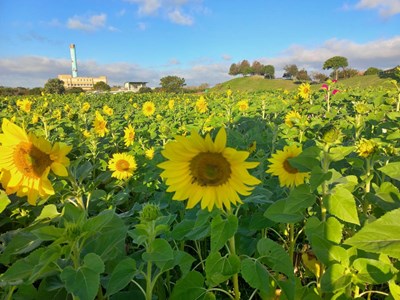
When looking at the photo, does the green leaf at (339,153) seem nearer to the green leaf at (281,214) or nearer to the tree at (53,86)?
the green leaf at (281,214)

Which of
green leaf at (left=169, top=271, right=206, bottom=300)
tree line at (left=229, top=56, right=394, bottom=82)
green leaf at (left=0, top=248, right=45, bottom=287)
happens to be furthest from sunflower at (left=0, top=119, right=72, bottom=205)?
tree line at (left=229, top=56, right=394, bottom=82)

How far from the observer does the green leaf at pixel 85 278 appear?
110cm

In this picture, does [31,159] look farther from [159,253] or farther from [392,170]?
[392,170]

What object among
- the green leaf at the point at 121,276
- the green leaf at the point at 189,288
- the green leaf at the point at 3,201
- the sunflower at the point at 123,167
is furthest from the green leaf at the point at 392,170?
the sunflower at the point at 123,167

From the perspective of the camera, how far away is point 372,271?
127cm

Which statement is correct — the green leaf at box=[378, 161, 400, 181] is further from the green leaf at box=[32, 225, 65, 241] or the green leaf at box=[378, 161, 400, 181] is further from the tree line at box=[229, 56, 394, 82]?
the tree line at box=[229, 56, 394, 82]

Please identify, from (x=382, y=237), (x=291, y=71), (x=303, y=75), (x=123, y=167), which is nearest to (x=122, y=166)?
(x=123, y=167)

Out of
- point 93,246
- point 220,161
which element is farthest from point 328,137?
point 93,246

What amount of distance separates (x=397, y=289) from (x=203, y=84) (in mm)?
67344

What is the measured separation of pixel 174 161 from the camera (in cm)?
137

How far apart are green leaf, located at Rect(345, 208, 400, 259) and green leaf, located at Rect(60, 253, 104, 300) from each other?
0.85 metres

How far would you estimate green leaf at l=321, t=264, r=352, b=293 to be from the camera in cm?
127

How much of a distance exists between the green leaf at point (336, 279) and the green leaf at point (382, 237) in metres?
0.30

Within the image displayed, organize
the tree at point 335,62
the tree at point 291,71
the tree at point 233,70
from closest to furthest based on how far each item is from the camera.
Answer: the tree at point 335,62
the tree at point 291,71
the tree at point 233,70
